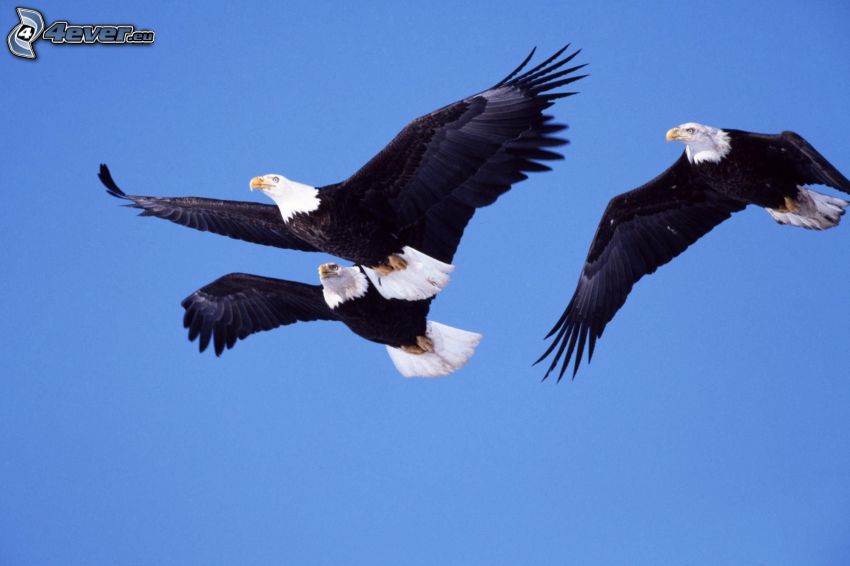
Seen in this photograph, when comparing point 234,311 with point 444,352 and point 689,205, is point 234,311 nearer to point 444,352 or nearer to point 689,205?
point 444,352

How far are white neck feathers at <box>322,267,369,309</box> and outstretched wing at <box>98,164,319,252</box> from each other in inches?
11.7

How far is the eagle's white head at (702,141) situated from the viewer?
366 inches

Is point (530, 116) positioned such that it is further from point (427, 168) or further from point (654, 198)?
point (654, 198)

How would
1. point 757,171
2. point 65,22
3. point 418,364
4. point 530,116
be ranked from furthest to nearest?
1. point 65,22
2. point 418,364
3. point 757,171
4. point 530,116

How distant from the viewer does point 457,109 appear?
8.49 m

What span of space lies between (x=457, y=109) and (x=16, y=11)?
241 inches

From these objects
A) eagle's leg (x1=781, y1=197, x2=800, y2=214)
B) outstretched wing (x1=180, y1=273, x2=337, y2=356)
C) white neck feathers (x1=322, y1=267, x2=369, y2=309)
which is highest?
outstretched wing (x1=180, y1=273, x2=337, y2=356)

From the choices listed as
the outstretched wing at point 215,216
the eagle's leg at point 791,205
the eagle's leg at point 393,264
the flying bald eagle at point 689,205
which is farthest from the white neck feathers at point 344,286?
the eagle's leg at point 791,205

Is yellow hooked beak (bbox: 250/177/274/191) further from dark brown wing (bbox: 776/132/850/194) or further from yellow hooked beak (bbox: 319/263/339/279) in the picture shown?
dark brown wing (bbox: 776/132/850/194)

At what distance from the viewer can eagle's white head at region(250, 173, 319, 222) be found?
28.7 ft

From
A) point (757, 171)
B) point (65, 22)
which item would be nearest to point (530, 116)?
point (757, 171)
